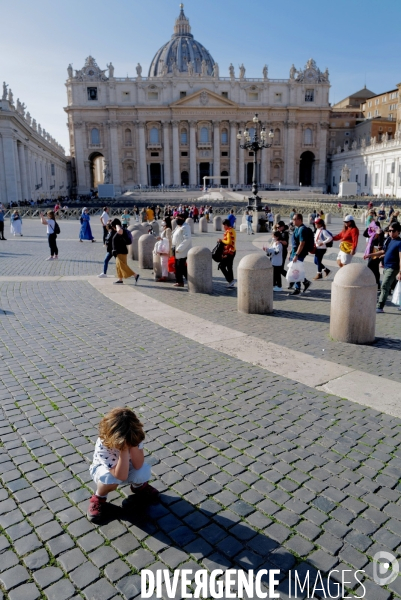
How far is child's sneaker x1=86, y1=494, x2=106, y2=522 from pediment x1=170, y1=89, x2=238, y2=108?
85.1 m

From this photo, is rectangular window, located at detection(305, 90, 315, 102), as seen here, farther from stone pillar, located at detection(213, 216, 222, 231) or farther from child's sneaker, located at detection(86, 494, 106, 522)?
child's sneaker, located at detection(86, 494, 106, 522)

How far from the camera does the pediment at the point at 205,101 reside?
80938 millimetres

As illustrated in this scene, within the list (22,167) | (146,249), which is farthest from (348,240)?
(22,167)

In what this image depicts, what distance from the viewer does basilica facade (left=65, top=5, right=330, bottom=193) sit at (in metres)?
81.8

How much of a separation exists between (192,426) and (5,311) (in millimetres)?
5682

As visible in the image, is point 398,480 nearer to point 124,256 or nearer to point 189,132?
point 124,256

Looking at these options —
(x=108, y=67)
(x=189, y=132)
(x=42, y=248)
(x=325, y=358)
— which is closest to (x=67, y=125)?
(x=108, y=67)

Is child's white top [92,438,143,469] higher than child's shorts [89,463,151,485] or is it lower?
higher

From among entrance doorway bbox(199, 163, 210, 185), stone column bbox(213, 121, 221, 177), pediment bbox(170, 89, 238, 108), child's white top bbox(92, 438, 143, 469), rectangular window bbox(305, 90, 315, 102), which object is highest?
rectangular window bbox(305, 90, 315, 102)

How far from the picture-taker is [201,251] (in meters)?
10.3

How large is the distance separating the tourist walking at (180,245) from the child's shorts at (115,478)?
25.0 feet

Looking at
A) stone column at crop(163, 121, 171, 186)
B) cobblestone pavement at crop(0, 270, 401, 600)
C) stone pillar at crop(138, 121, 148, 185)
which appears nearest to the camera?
cobblestone pavement at crop(0, 270, 401, 600)

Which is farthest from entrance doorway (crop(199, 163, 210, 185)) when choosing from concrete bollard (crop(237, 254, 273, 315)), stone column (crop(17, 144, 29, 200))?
concrete bollard (crop(237, 254, 273, 315))

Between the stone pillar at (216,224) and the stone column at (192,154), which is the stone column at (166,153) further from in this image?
the stone pillar at (216,224)
